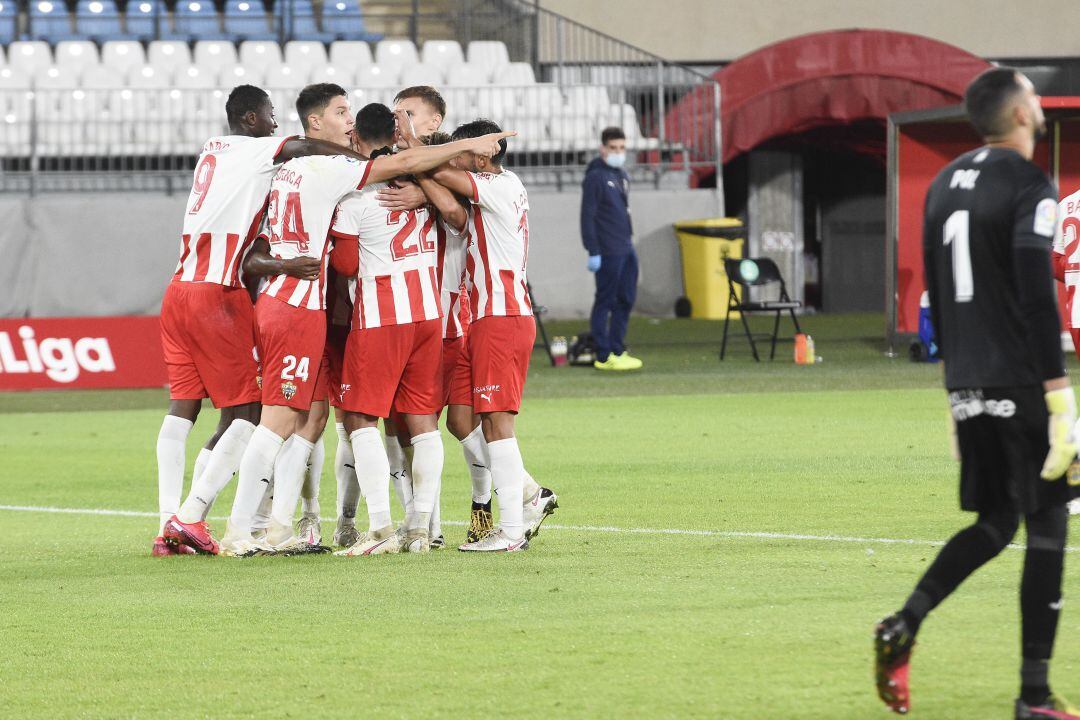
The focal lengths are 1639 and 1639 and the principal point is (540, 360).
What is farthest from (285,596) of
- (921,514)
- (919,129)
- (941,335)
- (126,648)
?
(919,129)

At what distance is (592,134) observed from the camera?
84.3ft

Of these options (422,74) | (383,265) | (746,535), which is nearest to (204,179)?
(383,265)

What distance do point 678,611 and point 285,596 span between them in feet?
5.05

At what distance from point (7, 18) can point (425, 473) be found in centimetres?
2337

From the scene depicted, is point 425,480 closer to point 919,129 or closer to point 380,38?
point 919,129

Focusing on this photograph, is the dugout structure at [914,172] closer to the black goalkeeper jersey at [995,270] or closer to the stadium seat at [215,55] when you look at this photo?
the stadium seat at [215,55]

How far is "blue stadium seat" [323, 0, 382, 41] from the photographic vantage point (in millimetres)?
28438

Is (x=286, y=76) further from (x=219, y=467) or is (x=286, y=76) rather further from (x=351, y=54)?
(x=219, y=467)

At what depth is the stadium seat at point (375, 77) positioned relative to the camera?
83.3ft

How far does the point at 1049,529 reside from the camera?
14.2 ft

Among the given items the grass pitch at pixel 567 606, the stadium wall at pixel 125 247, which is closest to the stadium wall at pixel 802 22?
the stadium wall at pixel 125 247

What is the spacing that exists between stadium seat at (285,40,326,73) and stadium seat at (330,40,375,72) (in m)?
0.14

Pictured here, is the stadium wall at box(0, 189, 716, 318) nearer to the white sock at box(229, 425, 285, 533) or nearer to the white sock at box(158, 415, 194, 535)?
the white sock at box(158, 415, 194, 535)

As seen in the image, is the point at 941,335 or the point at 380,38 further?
the point at 380,38
